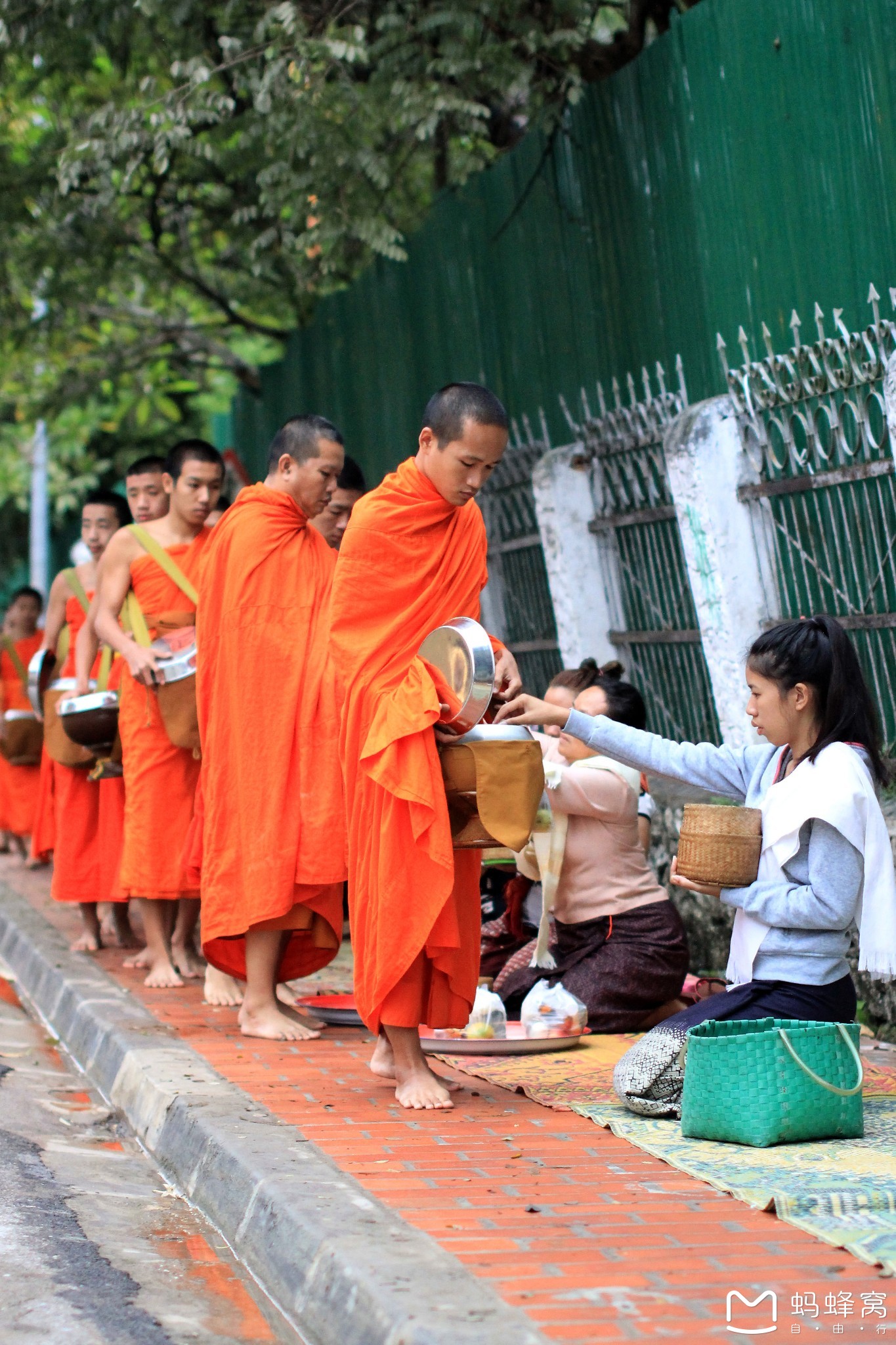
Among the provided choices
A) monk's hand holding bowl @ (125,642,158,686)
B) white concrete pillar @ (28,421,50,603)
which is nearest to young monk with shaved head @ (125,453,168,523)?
monk's hand holding bowl @ (125,642,158,686)

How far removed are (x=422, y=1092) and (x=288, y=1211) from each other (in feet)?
3.60

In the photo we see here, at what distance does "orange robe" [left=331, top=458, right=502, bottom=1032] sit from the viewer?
453 cm

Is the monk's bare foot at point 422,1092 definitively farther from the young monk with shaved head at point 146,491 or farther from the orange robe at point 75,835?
the young monk with shaved head at point 146,491

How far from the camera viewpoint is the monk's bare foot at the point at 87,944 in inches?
313

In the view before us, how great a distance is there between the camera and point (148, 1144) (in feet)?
16.1

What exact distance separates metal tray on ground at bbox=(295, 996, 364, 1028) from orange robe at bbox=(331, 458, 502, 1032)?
1305 mm

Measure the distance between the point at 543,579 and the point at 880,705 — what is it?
3077 mm

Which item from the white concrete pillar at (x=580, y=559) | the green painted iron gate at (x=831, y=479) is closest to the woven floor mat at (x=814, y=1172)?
the green painted iron gate at (x=831, y=479)

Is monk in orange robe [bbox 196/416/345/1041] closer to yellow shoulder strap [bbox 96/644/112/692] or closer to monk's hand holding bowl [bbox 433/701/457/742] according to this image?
monk's hand holding bowl [bbox 433/701/457/742]

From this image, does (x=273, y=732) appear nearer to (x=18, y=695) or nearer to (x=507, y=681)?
(x=507, y=681)

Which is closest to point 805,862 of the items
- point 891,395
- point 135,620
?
point 891,395

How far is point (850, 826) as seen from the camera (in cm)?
422

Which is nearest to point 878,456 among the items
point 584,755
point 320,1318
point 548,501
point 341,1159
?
point 584,755

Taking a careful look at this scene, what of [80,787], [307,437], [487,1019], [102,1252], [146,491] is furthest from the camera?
[80,787]
